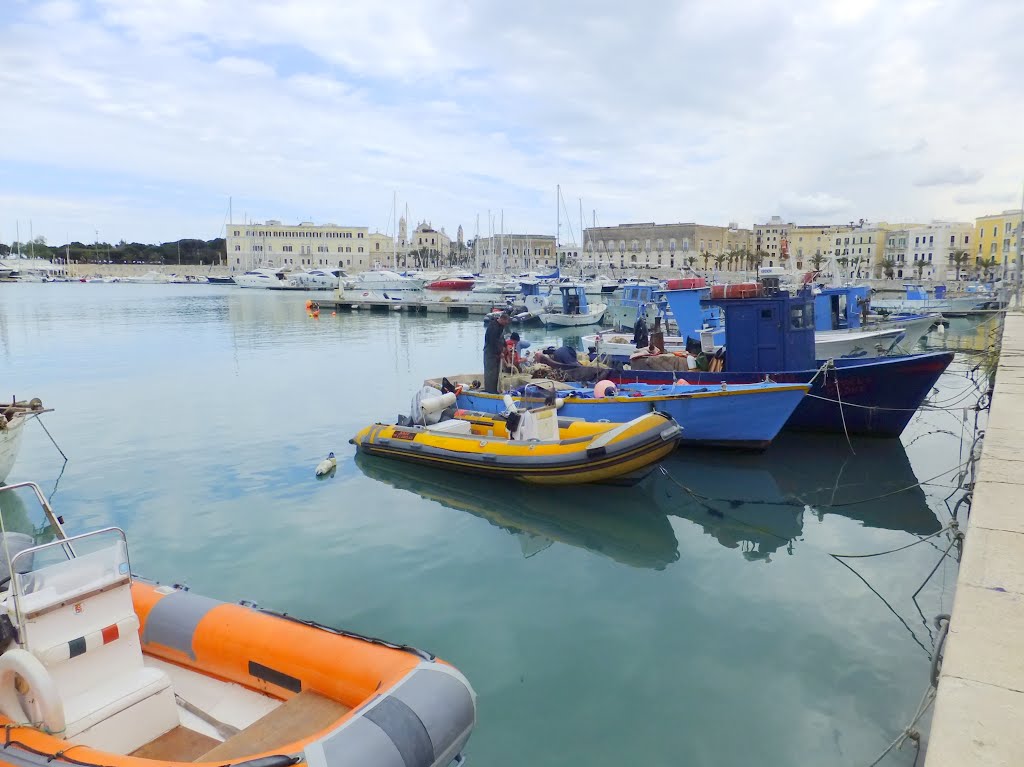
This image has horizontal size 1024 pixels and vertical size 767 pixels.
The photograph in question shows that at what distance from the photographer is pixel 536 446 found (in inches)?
393

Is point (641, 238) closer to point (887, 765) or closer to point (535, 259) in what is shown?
point (535, 259)

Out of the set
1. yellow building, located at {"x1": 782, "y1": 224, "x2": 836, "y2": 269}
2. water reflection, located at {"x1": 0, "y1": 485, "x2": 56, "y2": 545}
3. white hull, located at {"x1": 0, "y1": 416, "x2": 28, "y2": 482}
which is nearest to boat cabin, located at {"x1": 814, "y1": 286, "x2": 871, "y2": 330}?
water reflection, located at {"x1": 0, "y1": 485, "x2": 56, "y2": 545}

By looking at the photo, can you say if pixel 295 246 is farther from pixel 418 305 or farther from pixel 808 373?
pixel 808 373

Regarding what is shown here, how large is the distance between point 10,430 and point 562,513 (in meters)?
8.30

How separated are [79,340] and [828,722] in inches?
1398

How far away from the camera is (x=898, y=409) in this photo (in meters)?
12.8

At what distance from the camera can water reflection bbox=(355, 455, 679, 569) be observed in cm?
866

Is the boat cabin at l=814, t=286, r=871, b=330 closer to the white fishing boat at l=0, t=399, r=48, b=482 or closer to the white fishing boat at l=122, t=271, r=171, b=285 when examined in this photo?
the white fishing boat at l=0, t=399, r=48, b=482

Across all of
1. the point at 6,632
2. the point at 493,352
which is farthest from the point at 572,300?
the point at 6,632

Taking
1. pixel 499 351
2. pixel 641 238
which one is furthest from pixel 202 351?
pixel 641 238

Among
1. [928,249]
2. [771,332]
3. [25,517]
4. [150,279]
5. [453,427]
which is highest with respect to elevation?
[928,249]

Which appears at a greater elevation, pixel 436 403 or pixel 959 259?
pixel 959 259

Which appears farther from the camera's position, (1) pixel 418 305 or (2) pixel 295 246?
(2) pixel 295 246

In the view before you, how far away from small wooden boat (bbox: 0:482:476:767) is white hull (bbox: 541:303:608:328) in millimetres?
36097
